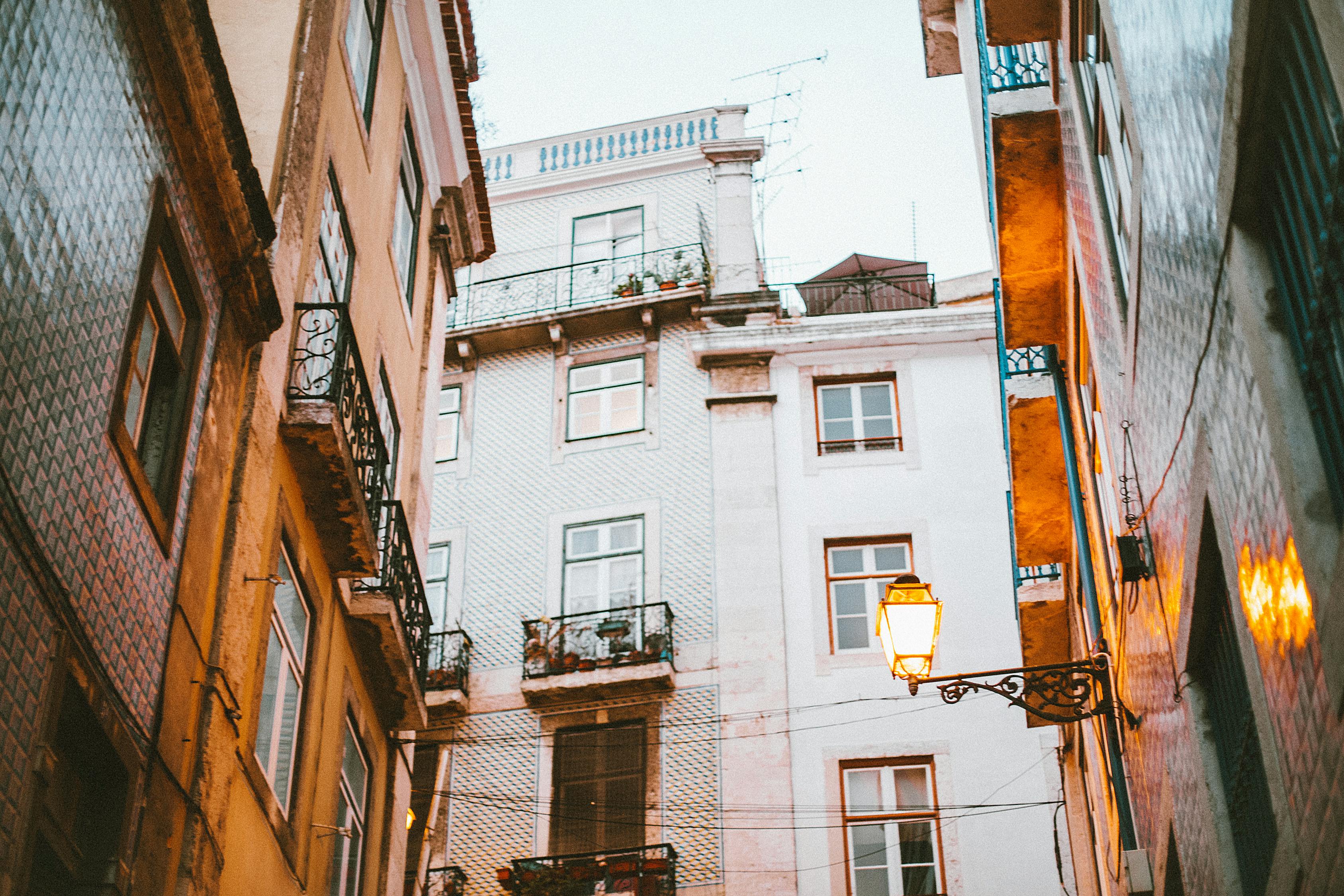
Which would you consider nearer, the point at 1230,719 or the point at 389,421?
the point at 1230,719

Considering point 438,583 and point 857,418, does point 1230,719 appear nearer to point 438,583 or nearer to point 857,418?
point 857,418

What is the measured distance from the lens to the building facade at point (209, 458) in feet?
18.5

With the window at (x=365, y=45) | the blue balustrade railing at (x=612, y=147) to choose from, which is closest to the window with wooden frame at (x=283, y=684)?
the window at (x=365, y=45)

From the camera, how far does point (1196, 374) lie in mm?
5188

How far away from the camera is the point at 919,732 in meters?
19.2

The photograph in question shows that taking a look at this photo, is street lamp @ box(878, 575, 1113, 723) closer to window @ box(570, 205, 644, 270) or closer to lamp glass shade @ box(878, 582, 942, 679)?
lamp glass shade @ box(878, 582, 942, 679)

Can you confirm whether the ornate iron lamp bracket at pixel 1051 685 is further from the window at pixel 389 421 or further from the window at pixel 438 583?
the window at pixel 438 583

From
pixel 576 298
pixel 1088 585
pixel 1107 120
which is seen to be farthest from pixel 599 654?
pixel 1107 120

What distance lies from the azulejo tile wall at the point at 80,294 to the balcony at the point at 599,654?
12821 millimetres

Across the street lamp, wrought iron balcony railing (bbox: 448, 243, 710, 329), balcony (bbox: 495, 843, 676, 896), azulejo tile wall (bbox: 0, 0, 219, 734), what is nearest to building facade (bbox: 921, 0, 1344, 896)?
the street lamp

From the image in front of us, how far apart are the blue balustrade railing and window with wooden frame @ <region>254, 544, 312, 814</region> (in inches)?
640

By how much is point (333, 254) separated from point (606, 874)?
10412mm

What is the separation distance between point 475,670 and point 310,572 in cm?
1086

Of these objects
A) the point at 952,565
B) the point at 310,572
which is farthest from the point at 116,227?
the point at 952,565
